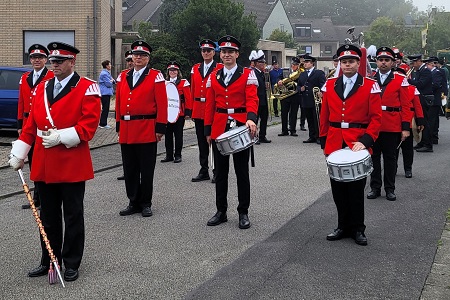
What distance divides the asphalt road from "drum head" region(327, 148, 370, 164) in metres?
0.90

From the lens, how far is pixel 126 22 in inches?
2589

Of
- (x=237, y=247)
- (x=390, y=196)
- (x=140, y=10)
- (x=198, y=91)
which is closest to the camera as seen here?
(x=237, y=247)

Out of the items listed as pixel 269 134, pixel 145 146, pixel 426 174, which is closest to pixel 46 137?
pixel 145 146

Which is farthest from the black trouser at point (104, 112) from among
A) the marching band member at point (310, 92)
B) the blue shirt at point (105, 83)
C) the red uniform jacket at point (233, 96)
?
the red uniform jacket at point (233, 96)

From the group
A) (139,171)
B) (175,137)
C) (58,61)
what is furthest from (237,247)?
(175,137)

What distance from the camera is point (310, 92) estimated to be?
1588cm

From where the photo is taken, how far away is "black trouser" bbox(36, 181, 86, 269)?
5.73m

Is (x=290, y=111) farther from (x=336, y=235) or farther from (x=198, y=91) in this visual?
(x=336, y=235)

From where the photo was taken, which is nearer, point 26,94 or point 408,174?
point 26,94

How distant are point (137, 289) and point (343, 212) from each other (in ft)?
8.31

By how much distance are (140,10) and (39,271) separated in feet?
212

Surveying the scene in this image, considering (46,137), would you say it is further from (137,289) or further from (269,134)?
(269,134)

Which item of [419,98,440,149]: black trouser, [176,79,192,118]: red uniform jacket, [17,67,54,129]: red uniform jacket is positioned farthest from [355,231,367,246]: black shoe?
[419,98,440,149]: black trouser

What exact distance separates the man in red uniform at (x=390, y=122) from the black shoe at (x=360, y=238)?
8.10 ft
